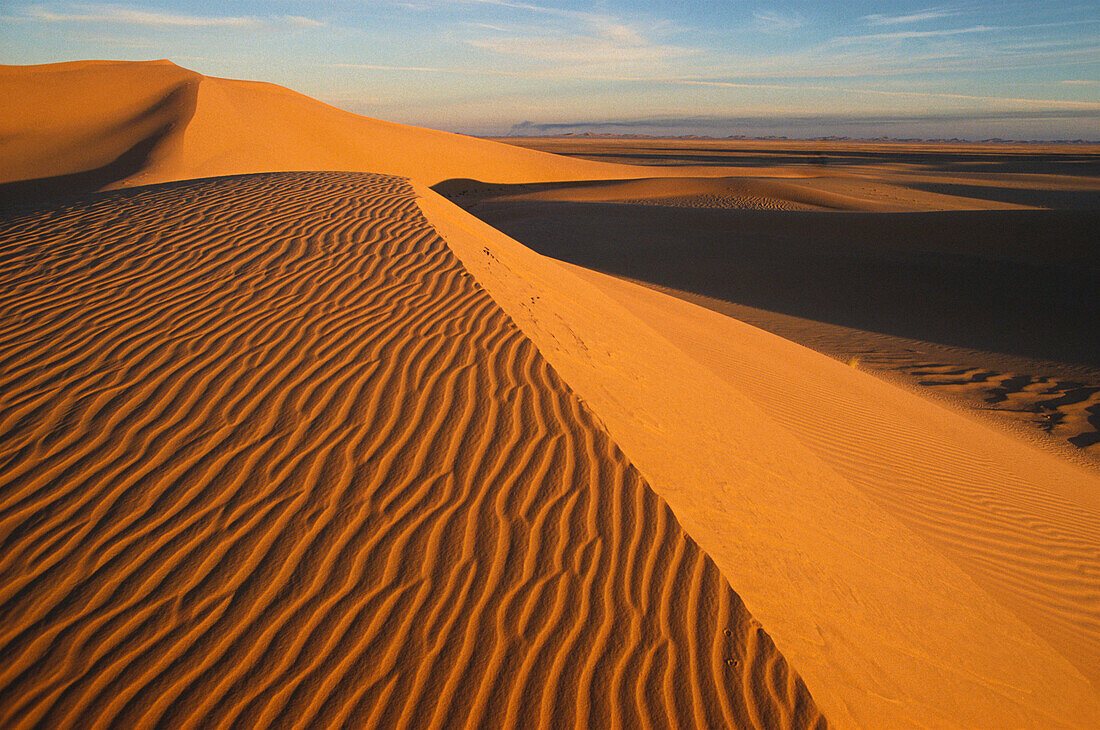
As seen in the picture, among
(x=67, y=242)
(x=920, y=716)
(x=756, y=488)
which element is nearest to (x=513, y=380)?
(x=756, y=488)

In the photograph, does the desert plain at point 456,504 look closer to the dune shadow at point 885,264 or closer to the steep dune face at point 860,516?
the steep dune face at point 860,516

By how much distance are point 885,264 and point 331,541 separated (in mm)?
18712

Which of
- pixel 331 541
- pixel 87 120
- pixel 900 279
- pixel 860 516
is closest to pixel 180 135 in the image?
pixel 87 120

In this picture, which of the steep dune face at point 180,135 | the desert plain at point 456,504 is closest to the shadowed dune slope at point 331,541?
the desert plain at point 456,504

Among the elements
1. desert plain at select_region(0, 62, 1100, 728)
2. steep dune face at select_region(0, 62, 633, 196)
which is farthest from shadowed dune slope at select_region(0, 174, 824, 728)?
steep dune face at select_region(0, 62, 633, 196)

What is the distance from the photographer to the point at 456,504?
3252 millimetres

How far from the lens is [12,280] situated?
549 cm

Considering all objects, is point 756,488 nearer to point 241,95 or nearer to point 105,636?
point 105,636

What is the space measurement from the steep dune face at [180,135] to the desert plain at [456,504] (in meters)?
18.9

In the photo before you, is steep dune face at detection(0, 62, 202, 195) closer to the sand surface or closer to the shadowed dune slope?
the sand surface

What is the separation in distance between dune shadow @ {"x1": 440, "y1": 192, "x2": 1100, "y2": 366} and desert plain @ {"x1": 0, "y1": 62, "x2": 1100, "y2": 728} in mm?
5276

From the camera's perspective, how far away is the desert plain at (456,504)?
8.30ft

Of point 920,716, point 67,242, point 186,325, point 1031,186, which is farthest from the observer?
point 1031,186

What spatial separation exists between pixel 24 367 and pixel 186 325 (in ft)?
3.28
